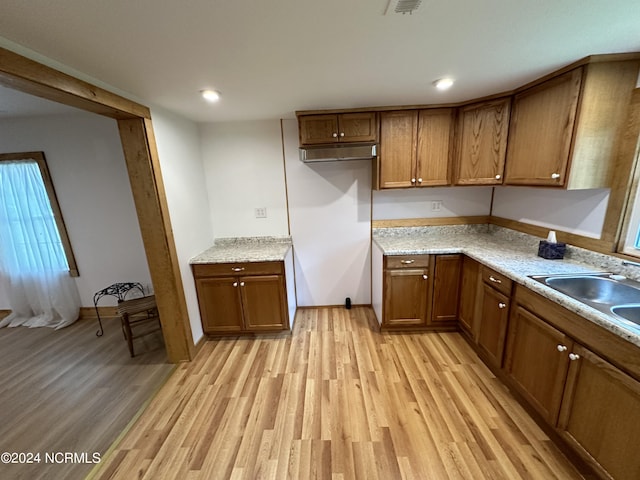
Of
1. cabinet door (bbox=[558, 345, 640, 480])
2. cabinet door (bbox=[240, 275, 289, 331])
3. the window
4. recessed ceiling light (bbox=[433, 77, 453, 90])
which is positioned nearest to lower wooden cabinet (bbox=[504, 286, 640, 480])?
cabinet door (bbox=[558, 345, 640, 480])

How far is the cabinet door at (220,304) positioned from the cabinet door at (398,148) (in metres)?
1.91

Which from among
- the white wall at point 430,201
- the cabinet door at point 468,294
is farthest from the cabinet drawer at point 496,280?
the white wall at point 430,201

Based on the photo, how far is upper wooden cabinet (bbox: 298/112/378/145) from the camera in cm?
244

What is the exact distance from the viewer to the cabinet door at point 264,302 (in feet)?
8.41

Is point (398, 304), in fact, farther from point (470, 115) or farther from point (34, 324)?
point (34, 324)

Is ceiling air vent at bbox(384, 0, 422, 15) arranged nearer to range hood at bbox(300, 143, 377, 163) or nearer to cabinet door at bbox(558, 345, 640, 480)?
range hood at bbox(300, 143, 377, 163)

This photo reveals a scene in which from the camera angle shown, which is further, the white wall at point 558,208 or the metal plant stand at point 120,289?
the metal plant stand at point 120,289

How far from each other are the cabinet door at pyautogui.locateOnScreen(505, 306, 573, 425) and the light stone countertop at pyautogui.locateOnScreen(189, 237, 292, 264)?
6.55 feet

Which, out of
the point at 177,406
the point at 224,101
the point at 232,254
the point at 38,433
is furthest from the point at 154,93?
the point at 38,433

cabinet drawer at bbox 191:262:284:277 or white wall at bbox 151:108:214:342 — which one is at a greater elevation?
white wall at bbox 151:108:214:342

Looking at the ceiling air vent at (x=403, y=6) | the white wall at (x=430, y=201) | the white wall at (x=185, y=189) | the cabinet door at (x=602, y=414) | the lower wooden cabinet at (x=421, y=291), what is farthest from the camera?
the white wall at (x=430, y=201)

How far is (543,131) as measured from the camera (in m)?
1.89

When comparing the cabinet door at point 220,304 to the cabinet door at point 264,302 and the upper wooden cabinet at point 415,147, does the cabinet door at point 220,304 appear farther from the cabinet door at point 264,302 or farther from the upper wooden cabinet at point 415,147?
the upper wooden cabinet at point 415,147

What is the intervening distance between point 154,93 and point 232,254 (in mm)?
1509
